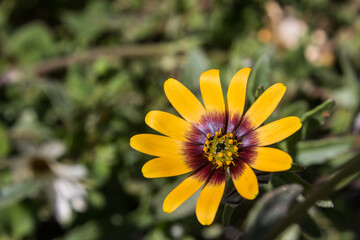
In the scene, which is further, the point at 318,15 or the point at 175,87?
the point at 318,15

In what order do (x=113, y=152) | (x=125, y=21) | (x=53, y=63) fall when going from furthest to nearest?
(x=125, y=21) < (x=53, y=63) < (x=113, y=152)

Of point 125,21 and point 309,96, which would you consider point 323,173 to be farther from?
point 125,21

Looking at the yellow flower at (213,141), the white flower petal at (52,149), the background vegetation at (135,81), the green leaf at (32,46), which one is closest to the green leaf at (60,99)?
the background vegetation at (135,81)

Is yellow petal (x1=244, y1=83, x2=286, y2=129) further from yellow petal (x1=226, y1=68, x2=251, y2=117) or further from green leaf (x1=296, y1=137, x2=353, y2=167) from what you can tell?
green leaf (x1=296, y1=137, x2=353, y2=167)

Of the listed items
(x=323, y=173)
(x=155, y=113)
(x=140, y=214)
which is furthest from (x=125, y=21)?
(x=155, y=113)

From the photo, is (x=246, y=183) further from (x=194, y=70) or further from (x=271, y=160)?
(x=194, y=70)

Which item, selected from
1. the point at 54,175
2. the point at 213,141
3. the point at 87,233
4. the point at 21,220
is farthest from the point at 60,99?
the point at 213,141

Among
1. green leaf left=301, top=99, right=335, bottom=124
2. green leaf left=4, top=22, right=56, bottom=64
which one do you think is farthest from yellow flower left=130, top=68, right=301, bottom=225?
green leaf left=4, top=22, right=56, bottom=64
